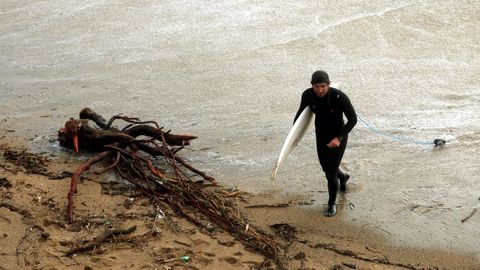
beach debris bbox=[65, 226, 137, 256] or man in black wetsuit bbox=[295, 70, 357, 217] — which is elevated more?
man in black wetsuit bbox=[295, 70, 357, 217]

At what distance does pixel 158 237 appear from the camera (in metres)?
6.18

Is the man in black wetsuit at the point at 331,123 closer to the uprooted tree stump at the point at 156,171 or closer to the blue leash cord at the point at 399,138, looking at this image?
the uprooted tree stump at the point at 156,171

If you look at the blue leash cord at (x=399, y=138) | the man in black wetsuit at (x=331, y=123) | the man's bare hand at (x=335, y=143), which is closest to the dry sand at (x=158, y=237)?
the man in black wetsuit at (x=331, y=123)

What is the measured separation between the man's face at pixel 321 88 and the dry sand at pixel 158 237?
1.39 metres

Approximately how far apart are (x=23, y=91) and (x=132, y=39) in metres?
2.94

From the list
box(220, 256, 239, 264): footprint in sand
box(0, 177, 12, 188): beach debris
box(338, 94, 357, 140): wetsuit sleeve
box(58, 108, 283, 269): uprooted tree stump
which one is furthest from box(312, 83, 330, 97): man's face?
box(0, 177, 12, 188): beach debris

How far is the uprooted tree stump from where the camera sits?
21.1 feet

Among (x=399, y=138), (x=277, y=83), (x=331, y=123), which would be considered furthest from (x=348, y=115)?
(x=277, y=83)

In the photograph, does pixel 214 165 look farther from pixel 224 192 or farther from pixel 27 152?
pixel 27 152

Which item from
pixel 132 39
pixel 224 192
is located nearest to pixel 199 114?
pixel 224 192

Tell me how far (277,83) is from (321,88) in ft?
13.9

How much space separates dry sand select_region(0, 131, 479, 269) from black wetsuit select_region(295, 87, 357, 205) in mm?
579

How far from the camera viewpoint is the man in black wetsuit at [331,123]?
253 inches

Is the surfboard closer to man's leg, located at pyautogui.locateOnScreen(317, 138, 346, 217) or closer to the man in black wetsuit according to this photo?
the man in black wetsuit
